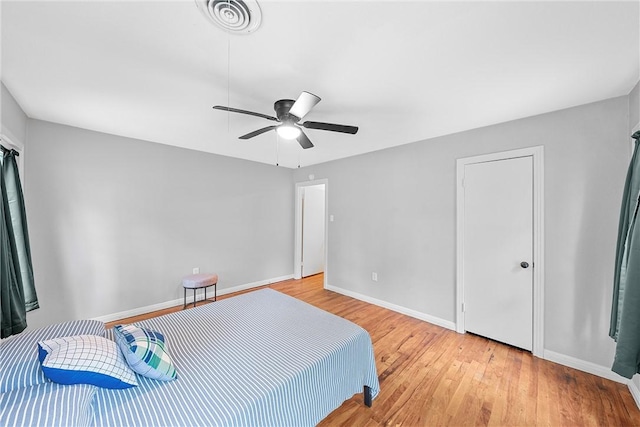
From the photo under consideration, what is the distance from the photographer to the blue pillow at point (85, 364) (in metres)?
1.01

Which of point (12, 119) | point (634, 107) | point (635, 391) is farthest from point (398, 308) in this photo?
point (12, 119)

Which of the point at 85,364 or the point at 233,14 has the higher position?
the point at 233,14

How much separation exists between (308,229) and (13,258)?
399cm

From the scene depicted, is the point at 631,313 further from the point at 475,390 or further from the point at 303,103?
the point at 303,103

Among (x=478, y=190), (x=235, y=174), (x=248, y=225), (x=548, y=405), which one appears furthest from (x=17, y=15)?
(x=548, y=405)

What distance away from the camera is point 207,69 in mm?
1614

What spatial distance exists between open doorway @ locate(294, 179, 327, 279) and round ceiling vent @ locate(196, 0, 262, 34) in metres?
3.43

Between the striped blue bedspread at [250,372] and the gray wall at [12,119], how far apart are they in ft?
6.62

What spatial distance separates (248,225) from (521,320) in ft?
13.1

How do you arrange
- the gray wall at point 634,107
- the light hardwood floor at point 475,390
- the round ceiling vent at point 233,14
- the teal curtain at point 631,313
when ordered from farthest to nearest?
the gray wall at point 634,107 < the light hardwood floor at point 475,390 < the teal curtain at point 631,313 < the round ceiling vent at point 233,14

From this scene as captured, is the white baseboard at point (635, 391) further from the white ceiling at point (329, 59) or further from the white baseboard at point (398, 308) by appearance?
the white ceiling at point (329, 59)

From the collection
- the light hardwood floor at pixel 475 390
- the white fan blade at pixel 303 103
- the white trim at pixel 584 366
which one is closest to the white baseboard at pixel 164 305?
the light hardwood floor at pixel 475 390

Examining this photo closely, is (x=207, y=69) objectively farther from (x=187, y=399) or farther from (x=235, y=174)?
(x=235, y=174)

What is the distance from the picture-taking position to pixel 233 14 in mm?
1169
